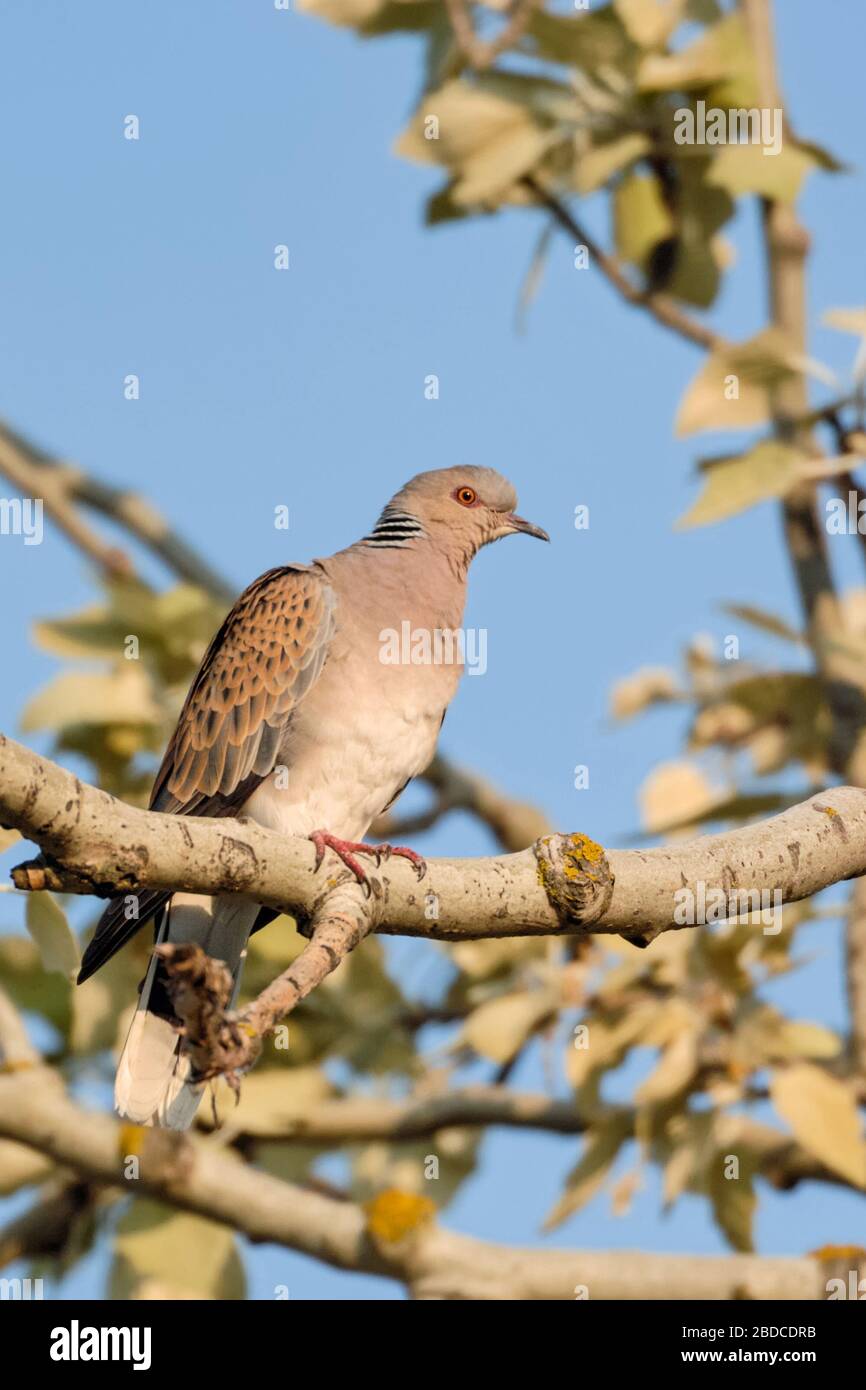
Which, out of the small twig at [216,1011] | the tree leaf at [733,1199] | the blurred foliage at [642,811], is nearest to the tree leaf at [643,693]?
the blurred foliage at [642,811]

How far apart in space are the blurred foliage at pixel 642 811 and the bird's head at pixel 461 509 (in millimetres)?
713

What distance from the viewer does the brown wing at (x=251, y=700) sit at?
494 centimetres

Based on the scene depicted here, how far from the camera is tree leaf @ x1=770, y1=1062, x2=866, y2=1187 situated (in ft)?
15.7

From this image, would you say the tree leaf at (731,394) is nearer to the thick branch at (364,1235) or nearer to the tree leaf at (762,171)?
the tree leaf at (762,171)

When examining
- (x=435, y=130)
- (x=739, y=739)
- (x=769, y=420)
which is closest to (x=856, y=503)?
(x=769, y=420)

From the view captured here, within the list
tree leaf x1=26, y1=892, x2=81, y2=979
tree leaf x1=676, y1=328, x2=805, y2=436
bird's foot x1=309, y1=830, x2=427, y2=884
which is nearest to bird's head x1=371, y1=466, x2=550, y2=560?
tree leaf x1=676, y1=328, x2=805, y2=436

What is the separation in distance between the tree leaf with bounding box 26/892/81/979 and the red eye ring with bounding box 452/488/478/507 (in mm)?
2596

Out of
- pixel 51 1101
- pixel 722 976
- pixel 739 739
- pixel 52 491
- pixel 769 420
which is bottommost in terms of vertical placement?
pixel 51 1101

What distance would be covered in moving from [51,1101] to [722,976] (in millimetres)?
1962

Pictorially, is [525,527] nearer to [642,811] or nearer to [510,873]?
[642,811]

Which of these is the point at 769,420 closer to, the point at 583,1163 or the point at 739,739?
the point at 739,739

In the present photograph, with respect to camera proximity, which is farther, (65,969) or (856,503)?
(856,503)

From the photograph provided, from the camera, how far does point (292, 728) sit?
4977 millimetres
